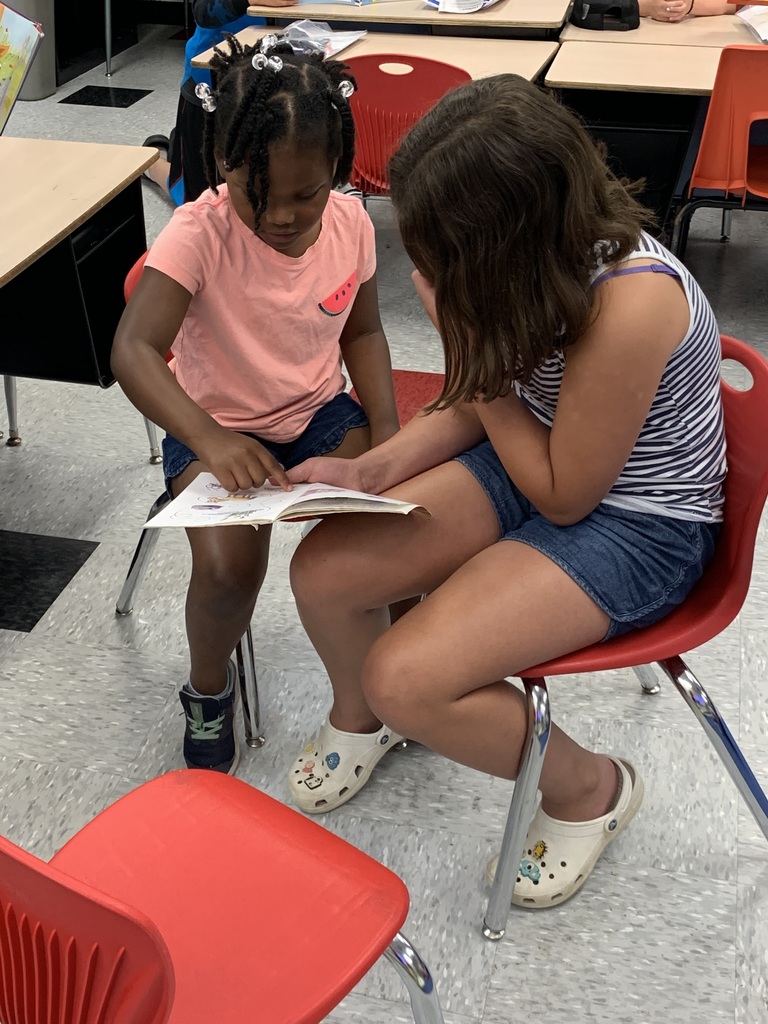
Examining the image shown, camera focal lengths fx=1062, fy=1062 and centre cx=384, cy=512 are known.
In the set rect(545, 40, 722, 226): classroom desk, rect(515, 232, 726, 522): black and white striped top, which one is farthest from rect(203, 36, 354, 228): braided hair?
rect(545, 40, 722, 226): classroom desk

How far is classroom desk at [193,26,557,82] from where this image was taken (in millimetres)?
2683

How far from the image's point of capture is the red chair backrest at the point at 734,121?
2.49 metres

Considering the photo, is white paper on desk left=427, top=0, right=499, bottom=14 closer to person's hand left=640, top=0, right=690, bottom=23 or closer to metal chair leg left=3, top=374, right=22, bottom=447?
person's hand left=640, top=0, right=690, bottom=23

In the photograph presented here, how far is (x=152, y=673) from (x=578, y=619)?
85 cm

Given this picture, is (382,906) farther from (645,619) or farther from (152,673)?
(152,673)

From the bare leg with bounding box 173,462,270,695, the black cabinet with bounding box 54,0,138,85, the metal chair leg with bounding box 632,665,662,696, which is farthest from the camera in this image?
the black cabinet with bounding box 54,0,138,85

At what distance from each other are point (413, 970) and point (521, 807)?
32 centimetres

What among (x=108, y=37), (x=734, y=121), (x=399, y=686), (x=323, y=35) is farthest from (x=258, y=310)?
(x=108, y=37)

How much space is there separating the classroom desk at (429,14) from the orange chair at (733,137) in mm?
590

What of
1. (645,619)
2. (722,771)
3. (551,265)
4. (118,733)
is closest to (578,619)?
(645,619)

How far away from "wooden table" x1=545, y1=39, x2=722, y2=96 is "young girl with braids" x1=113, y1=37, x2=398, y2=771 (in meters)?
1.31

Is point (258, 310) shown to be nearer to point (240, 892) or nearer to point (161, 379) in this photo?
point (161, 379)

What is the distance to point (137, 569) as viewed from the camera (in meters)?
1.81

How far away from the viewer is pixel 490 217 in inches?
40.9
